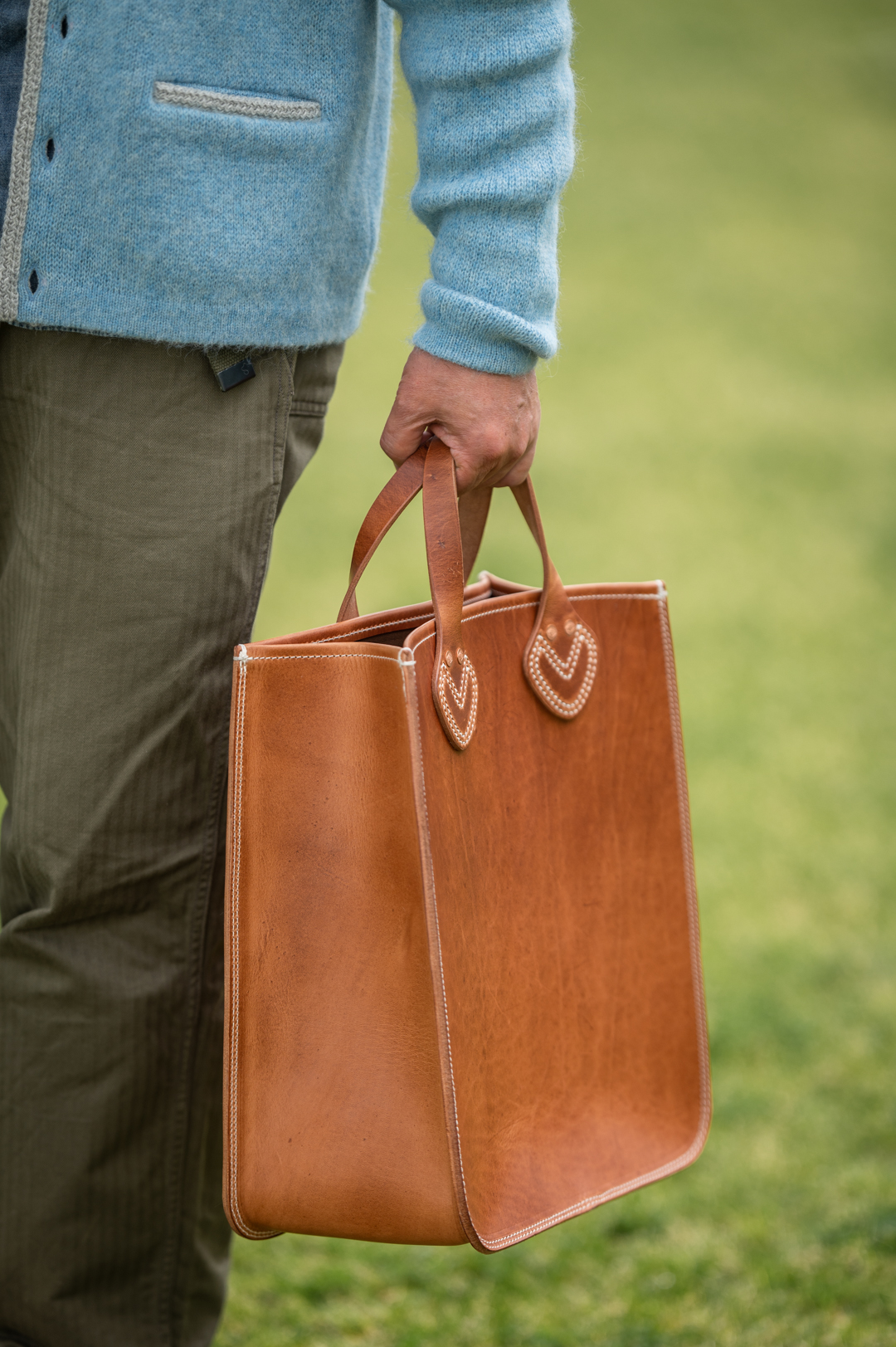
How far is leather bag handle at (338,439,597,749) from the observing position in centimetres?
112

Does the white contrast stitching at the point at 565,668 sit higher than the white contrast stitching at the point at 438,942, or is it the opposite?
the white contrast stitching at the point at 565,668

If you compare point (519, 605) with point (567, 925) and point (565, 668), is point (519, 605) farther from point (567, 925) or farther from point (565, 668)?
point (567, 925)

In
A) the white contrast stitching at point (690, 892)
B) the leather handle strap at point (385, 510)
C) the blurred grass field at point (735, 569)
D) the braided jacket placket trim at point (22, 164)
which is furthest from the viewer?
the blurred grass field at point (735, 569)

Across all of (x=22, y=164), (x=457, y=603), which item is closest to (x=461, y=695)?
(x=457, y=603)

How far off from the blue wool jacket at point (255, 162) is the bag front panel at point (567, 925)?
32 centimetres

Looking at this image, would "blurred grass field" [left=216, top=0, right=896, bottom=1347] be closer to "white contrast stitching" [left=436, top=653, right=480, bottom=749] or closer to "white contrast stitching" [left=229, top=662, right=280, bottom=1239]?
"white contrast stitching" [left=229, top=662, right=280, bottom=1239]

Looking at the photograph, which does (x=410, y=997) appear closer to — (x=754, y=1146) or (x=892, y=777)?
(x=754, y=1146)

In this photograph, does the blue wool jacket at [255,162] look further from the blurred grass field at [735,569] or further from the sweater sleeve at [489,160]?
the blurred grass field at [735,569]

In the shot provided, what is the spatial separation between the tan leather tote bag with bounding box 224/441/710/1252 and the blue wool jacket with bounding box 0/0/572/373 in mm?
183

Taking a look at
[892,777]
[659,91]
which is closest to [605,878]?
[892,777]

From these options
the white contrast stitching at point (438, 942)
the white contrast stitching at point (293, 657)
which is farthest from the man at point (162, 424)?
the white contrast stitching at point (438, 942)

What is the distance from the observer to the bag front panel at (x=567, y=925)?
1.13 metres

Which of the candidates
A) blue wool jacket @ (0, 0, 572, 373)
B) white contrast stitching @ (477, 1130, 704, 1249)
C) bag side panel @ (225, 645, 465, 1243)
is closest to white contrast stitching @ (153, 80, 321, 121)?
blue wool jacket @ (0, 0, 572, 373)

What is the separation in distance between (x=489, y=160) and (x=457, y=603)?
0.38 meters
